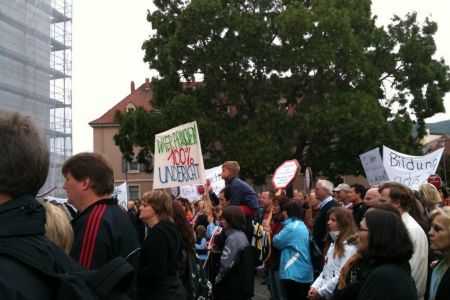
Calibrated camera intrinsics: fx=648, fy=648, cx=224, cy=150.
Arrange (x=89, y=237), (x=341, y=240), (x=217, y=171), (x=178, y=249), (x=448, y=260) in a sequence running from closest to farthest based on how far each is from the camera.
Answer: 1. (x=89, y=237)
2. (x=448, y=260)
3. (x=178, y=249)
4. (x=341, y=240)
5. (x=217, y=171)

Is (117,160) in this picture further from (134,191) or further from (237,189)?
(237,189)

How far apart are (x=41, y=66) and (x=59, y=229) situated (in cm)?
3207

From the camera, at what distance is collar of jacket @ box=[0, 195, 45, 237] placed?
1688mm

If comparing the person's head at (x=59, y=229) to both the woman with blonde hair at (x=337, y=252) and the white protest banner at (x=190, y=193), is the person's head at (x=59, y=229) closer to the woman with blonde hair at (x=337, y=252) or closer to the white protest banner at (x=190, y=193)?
the woman with blonde hair at (x=337, y=252)

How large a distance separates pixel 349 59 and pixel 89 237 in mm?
29782

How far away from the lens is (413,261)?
17.6 feet

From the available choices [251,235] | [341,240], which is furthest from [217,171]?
[341,240]

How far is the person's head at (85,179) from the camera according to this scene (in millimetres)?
3740

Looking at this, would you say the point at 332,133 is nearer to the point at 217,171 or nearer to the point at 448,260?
the point at 217,171

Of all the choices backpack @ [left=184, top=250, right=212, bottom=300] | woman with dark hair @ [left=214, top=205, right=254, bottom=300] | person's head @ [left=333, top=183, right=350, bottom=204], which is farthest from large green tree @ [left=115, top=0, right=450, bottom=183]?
backpack @ [left=184, top=250, right=212, bottom=300]

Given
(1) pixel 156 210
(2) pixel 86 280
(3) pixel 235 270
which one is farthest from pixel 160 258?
(2) pixel 86 280

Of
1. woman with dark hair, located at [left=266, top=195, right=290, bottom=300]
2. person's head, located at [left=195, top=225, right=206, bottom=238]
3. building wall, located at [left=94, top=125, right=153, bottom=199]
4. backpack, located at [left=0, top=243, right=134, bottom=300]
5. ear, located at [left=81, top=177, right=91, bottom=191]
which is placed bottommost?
woman with dark hair, located at [left=266, top=195, right=290, bottom=300]

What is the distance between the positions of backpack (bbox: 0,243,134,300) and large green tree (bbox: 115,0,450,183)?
28253 millimetres

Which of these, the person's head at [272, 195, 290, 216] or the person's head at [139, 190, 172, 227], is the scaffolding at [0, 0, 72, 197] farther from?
the person's head at [139, 190, 172, 227]
